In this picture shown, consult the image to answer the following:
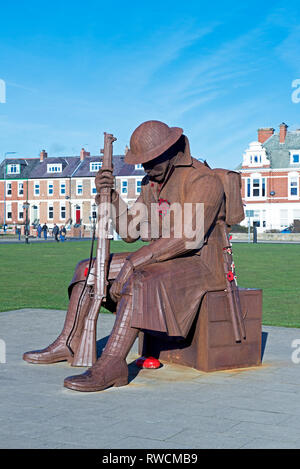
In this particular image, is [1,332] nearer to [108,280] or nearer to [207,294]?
[108,280]

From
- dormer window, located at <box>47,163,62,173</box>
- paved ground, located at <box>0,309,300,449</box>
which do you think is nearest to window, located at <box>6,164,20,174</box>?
dormer window, located at <box>47,163,62,173</box>

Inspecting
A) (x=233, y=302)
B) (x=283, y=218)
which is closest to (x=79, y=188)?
(x=283, y=218)

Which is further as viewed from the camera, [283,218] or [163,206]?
[283,218]

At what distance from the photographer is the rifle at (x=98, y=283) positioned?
5250 mm

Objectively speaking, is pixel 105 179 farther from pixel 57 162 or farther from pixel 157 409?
pixel 57 162

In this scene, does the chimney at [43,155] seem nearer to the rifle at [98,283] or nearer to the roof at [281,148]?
the roof at [281,148]

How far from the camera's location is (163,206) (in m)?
5.43

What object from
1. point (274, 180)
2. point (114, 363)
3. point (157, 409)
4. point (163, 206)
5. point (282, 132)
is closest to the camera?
point (157, 409)

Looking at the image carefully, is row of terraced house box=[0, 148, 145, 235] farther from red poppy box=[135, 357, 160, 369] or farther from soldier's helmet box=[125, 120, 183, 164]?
soldier's helmet box=[125, 120, 183, 164]

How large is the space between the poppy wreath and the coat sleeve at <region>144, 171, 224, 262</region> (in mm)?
229

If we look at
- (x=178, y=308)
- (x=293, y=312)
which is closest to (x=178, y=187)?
(x=178, y=308)

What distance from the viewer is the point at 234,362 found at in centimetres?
543

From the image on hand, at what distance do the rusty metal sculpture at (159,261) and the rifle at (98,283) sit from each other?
0.06m

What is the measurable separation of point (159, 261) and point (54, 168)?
7444 cm
